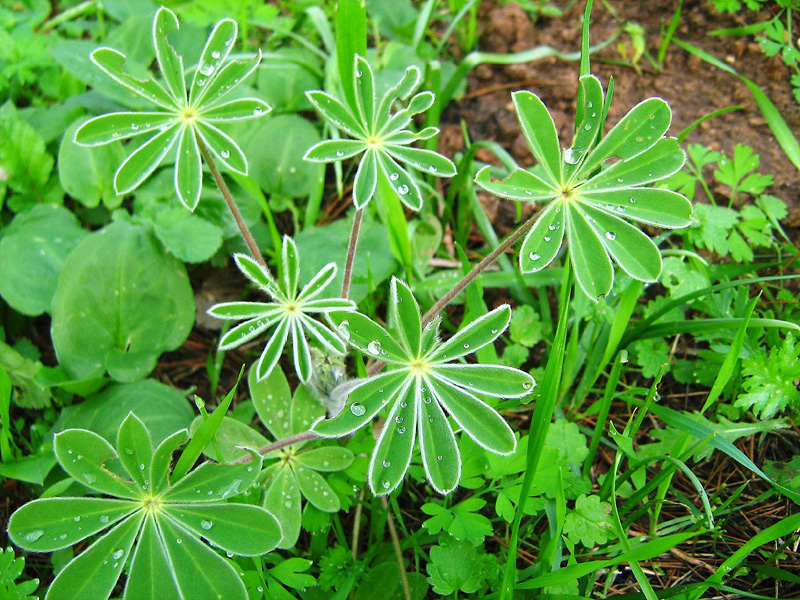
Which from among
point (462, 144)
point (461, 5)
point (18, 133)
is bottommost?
point (18, 133)

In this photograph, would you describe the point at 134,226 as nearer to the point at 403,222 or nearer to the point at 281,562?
the point at 403,222

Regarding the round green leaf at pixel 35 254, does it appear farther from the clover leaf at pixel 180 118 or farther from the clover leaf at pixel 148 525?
the clover leaf at pixel 148 525

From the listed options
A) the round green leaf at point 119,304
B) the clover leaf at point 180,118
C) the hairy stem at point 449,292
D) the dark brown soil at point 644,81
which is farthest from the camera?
the dark brown soil at point 644,81

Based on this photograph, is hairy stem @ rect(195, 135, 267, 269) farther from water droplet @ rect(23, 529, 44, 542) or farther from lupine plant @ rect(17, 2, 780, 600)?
water droplet @ rect(23, 529, 44, 542)

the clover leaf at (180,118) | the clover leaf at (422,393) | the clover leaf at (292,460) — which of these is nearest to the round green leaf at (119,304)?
the clover leaf at (292,460)

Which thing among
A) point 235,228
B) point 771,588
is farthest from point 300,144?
point 771,588

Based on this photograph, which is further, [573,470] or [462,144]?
[462,144]
